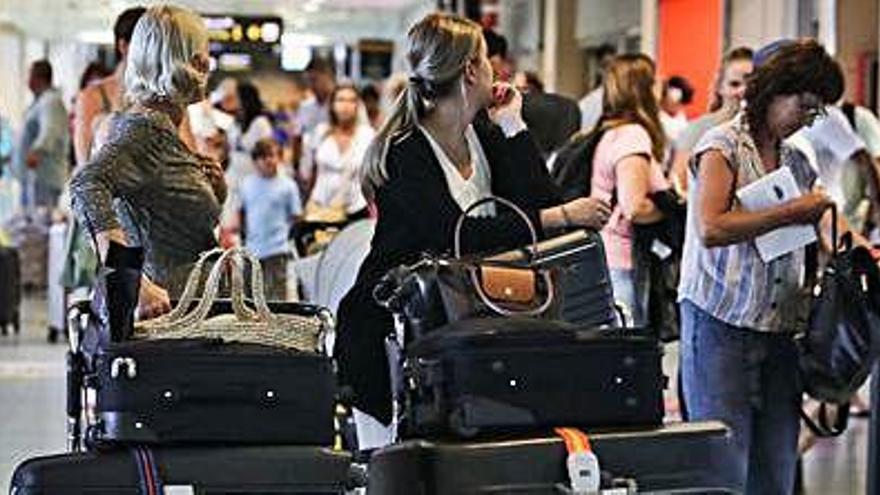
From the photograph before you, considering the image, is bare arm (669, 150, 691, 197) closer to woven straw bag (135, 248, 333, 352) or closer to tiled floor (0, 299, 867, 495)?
tiled floor (0, 299, 867, 495)

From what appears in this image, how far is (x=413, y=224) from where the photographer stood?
459 centimetres

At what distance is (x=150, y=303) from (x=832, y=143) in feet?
13.8

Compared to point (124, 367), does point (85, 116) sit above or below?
above

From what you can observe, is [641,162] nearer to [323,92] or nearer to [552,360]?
[552,360]

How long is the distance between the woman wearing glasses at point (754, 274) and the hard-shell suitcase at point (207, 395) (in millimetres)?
1342

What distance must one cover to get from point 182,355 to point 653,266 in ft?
11.6

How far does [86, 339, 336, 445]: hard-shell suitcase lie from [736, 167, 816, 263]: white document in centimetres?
143

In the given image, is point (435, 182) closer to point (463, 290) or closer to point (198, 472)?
point (463, 290)

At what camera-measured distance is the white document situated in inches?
199

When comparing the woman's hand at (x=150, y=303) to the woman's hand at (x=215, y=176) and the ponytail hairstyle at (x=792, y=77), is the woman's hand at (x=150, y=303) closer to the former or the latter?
the woman's hand at (x=215, y=176)

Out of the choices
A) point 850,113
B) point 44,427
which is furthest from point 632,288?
point 44,427

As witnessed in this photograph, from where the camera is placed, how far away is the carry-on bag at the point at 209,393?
4008mm

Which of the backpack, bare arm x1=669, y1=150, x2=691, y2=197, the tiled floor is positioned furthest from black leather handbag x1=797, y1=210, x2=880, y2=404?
bare arm x1=669, y1=150, x2=691, y2=197

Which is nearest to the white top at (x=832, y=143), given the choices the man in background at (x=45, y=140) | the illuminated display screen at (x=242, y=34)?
the man in background at (x=45, y=140)
